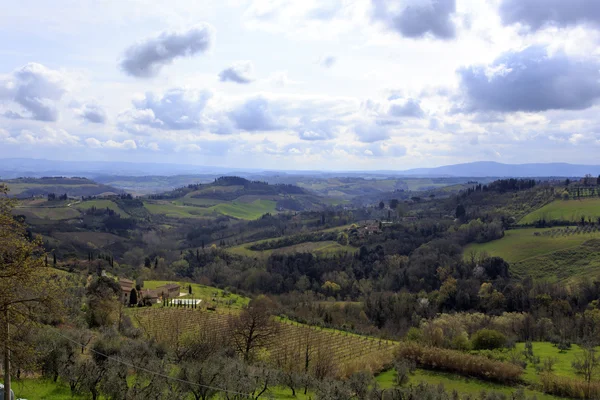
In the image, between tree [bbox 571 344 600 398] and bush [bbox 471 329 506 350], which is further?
bush [bbox 471 329 506 350]

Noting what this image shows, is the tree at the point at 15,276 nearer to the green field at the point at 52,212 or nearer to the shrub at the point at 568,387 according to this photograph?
the shrub at the point at 568,387

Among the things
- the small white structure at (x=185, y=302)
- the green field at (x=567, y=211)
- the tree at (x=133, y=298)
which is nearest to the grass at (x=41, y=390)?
the tree at (x=133, y=298)

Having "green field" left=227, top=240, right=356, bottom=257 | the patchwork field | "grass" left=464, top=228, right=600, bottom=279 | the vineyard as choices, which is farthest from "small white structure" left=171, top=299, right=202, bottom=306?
the patchwork field

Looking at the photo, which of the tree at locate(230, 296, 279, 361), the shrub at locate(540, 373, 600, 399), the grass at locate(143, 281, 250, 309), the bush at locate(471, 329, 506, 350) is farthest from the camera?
the grass at locate(143, 281, 250, 309)

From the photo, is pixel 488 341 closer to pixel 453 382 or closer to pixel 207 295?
pixel 453 382

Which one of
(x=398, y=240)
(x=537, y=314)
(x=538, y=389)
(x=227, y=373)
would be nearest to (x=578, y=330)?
(x=537, y=314)

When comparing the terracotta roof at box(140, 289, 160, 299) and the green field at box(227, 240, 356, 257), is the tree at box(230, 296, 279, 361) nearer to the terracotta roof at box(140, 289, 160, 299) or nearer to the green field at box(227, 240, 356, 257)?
the terracotta roof at box(140, 289, 160, 299)
